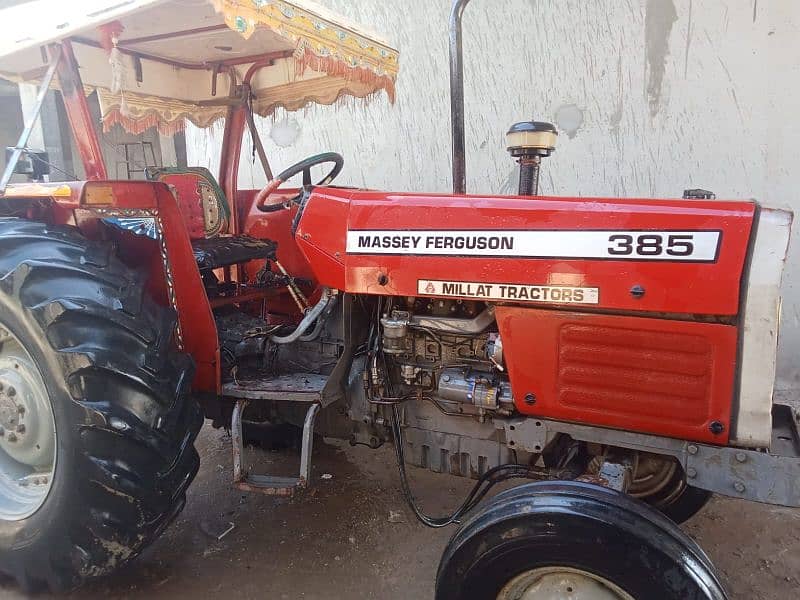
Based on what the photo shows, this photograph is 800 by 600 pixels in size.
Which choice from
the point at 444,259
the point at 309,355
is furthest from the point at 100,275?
the point at 444,259

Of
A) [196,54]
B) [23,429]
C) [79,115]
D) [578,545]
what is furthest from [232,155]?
[578,545]

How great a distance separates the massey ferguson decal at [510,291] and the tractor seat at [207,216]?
3.92 ft

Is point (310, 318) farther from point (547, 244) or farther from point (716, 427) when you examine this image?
point (716, 427)

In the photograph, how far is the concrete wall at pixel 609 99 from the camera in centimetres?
384

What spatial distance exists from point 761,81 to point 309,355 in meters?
3.39

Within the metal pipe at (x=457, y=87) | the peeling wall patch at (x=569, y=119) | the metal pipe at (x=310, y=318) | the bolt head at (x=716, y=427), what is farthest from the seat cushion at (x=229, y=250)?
the peeling wall patch at (x=569, y=119)

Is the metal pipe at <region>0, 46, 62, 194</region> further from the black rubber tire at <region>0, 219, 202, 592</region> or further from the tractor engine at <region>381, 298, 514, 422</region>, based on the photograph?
the tractor engine at <region>381, 298, 514, 422</region>

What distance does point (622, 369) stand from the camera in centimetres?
179

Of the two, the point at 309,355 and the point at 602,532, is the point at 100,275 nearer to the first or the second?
the point at 309,355

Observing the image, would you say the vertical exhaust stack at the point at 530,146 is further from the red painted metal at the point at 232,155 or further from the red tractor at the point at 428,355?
the red painted metal at the point at 232,155

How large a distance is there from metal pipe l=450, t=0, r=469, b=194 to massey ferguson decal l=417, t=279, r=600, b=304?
47 cm

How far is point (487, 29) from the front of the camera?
4477 millimetres

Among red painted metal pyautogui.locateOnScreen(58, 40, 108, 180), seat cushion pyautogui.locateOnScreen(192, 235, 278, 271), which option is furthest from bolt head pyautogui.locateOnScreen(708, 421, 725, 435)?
red painted metal pyautogui.locateOnScreen(58, 40, 108, 180)

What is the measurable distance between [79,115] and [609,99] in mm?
3370
